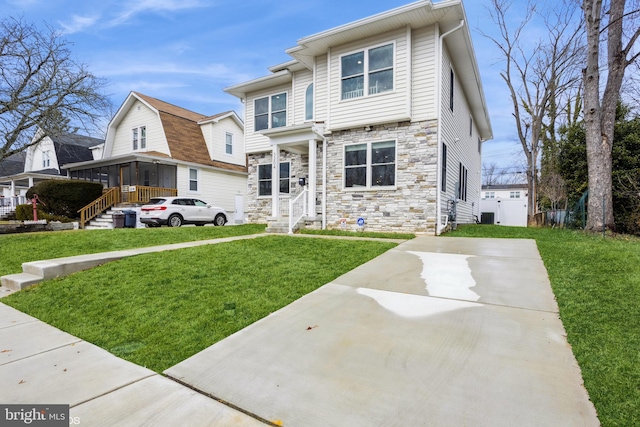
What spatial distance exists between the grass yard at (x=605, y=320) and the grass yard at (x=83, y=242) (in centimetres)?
868

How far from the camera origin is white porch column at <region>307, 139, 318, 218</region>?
1048cm

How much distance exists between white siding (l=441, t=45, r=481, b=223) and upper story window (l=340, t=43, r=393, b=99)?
165 cm

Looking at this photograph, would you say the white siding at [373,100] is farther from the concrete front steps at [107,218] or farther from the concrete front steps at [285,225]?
the concrete front steps at [107,218]

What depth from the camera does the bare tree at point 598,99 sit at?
9047mm

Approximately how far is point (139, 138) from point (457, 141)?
17727 millimetres

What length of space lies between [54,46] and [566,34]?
23.8m

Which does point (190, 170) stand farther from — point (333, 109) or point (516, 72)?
point (516, 72)

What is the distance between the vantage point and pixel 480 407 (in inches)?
75.4

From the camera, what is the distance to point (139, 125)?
19234 millimetres

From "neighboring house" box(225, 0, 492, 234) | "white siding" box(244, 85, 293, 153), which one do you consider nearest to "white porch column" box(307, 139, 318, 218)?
"neighboring house" box(225, 0, 492, 234)

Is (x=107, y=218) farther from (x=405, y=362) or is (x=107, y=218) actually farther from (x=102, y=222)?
(x=405, y=362)

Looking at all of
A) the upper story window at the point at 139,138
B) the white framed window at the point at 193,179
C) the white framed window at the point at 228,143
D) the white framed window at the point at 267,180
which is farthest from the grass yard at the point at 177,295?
the white framed window at the point at 228,143

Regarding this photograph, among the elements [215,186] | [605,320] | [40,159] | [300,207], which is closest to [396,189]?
[300,207]

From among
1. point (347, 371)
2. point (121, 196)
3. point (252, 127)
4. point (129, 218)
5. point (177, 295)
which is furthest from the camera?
point (121, 196)
